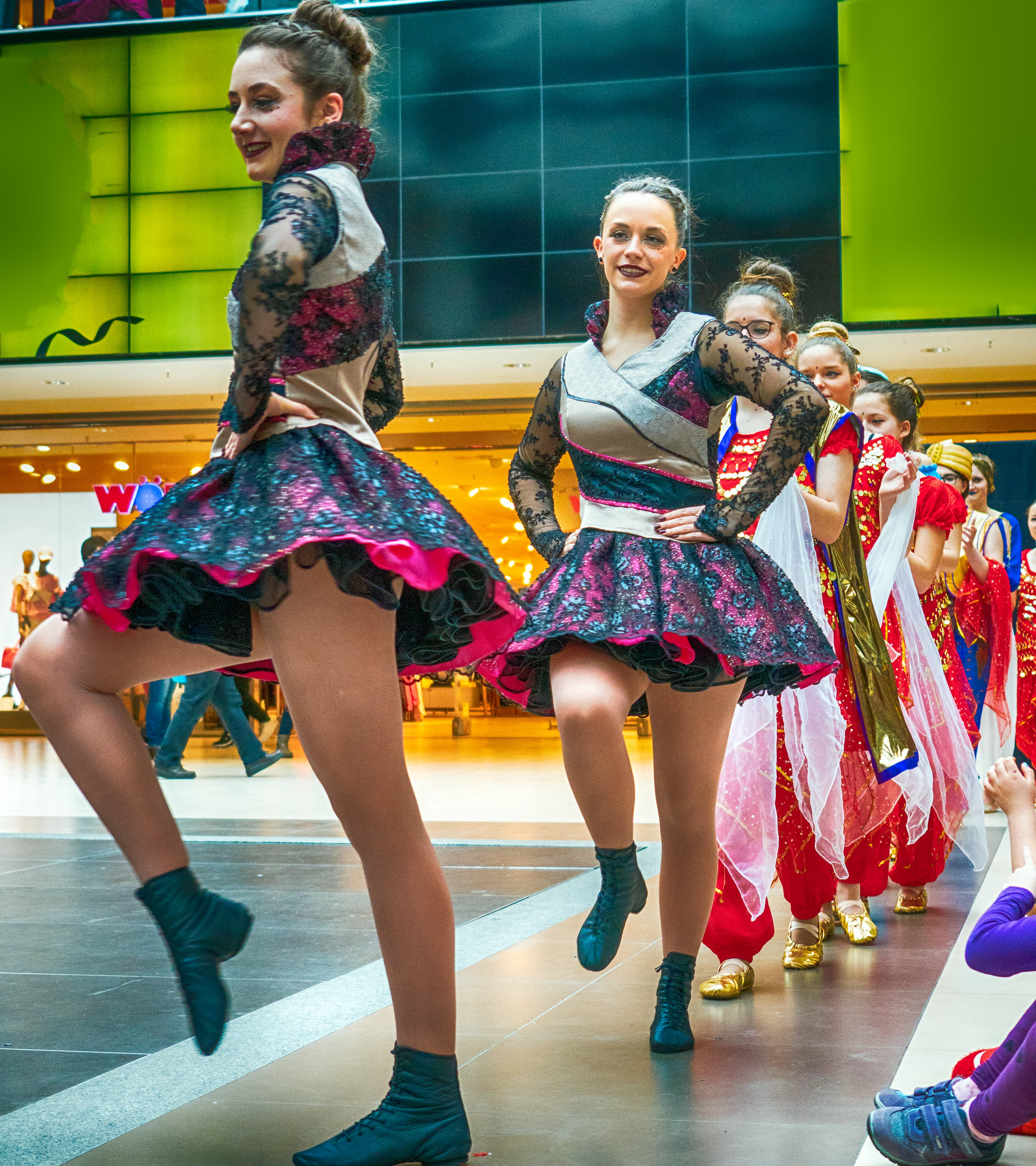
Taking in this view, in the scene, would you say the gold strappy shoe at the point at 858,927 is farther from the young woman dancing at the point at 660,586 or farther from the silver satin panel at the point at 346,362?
the silver satin panel at the point at 346,362

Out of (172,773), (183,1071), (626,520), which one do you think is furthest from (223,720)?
(626,520)

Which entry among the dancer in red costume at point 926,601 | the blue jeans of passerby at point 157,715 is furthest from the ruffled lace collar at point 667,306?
the blue jeans of passerby at point 157,715

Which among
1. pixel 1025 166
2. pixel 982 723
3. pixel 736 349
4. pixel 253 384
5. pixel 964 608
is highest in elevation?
pixel 1025 166

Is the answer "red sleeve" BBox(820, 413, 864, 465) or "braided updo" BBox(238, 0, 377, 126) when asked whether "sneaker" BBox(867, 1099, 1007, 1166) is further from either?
"red sleeve" BBox(820, 413, 864, 465)

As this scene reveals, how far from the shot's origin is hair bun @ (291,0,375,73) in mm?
2107

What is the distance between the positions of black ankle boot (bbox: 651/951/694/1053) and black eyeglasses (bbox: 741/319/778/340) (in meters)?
1.45

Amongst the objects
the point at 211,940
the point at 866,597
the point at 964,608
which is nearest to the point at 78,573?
the point at 211,940

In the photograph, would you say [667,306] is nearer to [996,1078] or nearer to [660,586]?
[660,586]

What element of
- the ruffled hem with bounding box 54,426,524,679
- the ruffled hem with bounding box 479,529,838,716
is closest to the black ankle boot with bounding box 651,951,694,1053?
the ruffled hem with bounding box 479,529,838,716

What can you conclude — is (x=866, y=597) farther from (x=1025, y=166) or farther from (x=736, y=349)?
(x=1025, y=166)

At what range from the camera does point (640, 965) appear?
343 cm

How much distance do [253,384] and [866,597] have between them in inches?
92.0

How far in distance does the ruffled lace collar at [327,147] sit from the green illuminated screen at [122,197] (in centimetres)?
1339

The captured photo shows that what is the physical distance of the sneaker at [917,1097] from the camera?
2.00 meters
